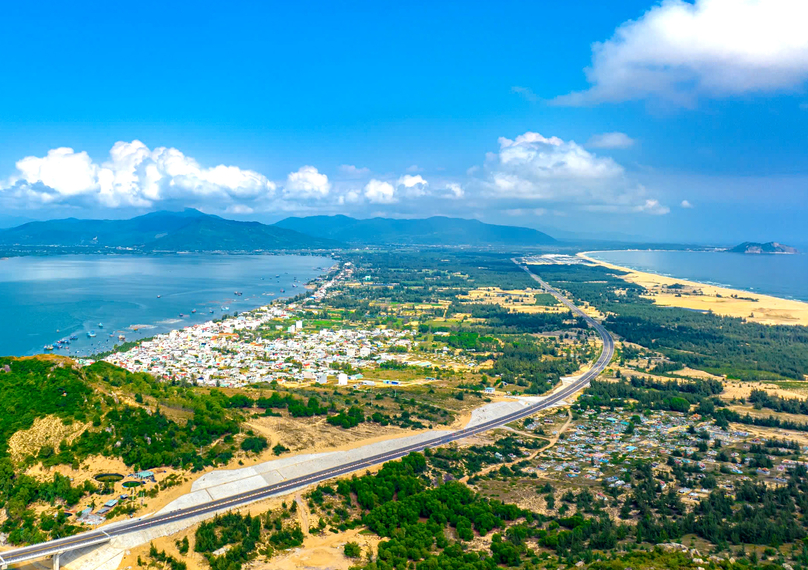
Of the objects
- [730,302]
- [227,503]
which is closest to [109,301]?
[227,503]

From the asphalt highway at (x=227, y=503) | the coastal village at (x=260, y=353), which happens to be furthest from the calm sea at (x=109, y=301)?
the asphalt highway at (x=227, y=503)

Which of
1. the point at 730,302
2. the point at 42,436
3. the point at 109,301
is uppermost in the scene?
the point at 730,302

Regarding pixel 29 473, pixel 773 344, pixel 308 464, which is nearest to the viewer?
pixel 29 473

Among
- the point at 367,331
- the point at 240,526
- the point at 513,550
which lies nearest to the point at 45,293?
the point at 367,331

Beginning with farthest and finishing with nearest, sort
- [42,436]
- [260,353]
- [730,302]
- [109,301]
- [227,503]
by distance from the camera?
1. [730,302]
2. [109,301]
3. [260,353]
4. [42,436]
5. [227,503]

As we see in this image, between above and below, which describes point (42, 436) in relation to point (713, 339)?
below

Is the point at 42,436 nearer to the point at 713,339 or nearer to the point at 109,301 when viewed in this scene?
the point at 713,339

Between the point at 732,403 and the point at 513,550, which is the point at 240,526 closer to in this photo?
the point at 513,550
